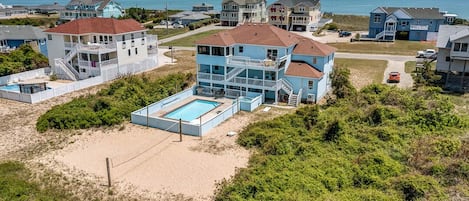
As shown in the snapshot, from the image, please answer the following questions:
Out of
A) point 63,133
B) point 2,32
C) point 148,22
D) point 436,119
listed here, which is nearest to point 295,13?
point 148,22

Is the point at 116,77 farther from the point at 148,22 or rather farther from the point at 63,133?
the point at 148,22

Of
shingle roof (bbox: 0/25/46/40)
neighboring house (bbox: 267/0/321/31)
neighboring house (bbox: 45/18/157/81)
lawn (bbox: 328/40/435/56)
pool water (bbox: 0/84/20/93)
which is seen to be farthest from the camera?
neighboring house (bbox: 267/0/321/31)

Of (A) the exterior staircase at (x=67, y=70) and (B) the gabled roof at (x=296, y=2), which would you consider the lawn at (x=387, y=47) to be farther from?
(A) the exterior staircase at (x=67, y=70)

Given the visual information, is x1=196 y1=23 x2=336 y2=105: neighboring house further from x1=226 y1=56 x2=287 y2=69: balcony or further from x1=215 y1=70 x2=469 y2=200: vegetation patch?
x1=215 y1=70 x2=469 y2=200: vegetation patch

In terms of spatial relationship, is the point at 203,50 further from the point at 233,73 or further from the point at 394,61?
the point at 394,61

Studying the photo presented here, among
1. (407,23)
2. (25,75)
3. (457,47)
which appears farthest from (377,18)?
(25,75)

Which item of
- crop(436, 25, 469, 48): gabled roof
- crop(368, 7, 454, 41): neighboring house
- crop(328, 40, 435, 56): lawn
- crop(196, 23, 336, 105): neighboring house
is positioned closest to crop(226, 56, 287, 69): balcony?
crop(196, 23, 336, 105): neighboring house
